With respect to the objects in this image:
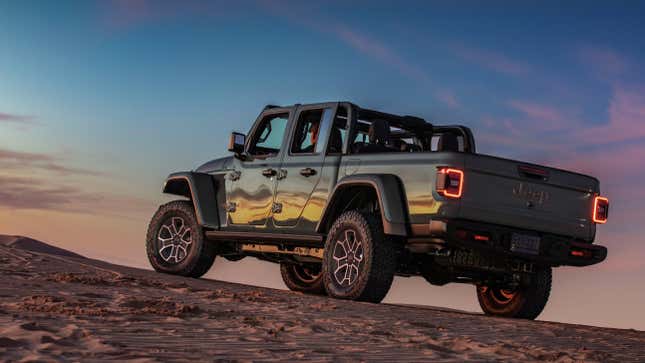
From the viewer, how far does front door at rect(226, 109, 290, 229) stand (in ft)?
34.9

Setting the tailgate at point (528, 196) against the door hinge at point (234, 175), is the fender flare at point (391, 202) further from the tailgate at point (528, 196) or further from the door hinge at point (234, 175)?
the door hinge at point (234, 175)

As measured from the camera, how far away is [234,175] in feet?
37.0

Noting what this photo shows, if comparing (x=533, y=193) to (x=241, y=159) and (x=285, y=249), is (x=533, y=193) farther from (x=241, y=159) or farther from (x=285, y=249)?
(x=241, y=159)

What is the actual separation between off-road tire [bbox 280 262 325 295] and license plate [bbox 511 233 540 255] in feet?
12.2

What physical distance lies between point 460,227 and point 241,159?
363 cm

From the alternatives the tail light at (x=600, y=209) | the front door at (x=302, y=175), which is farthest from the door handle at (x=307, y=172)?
the tail light at (x=600, y=209)

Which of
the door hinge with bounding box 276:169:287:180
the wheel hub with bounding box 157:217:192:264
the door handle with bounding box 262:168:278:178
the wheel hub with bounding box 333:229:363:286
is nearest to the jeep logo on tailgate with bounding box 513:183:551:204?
the wheel hub with bounding box 333:229:363:286

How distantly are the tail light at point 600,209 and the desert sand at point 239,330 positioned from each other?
3.74 feet

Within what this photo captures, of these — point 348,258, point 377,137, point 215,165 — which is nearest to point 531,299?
point 348,258

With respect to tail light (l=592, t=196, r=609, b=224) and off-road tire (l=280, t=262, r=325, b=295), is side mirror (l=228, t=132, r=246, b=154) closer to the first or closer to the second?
off-road tire (l=280, t=262, r=325, b=295)

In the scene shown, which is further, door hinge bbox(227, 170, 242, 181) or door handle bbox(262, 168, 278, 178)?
door hinge bbox(227, 170, 242, 181)

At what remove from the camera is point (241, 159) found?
11250 millimetres

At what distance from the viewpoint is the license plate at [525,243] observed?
873 cm

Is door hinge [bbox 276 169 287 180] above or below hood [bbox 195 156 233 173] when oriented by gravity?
below
